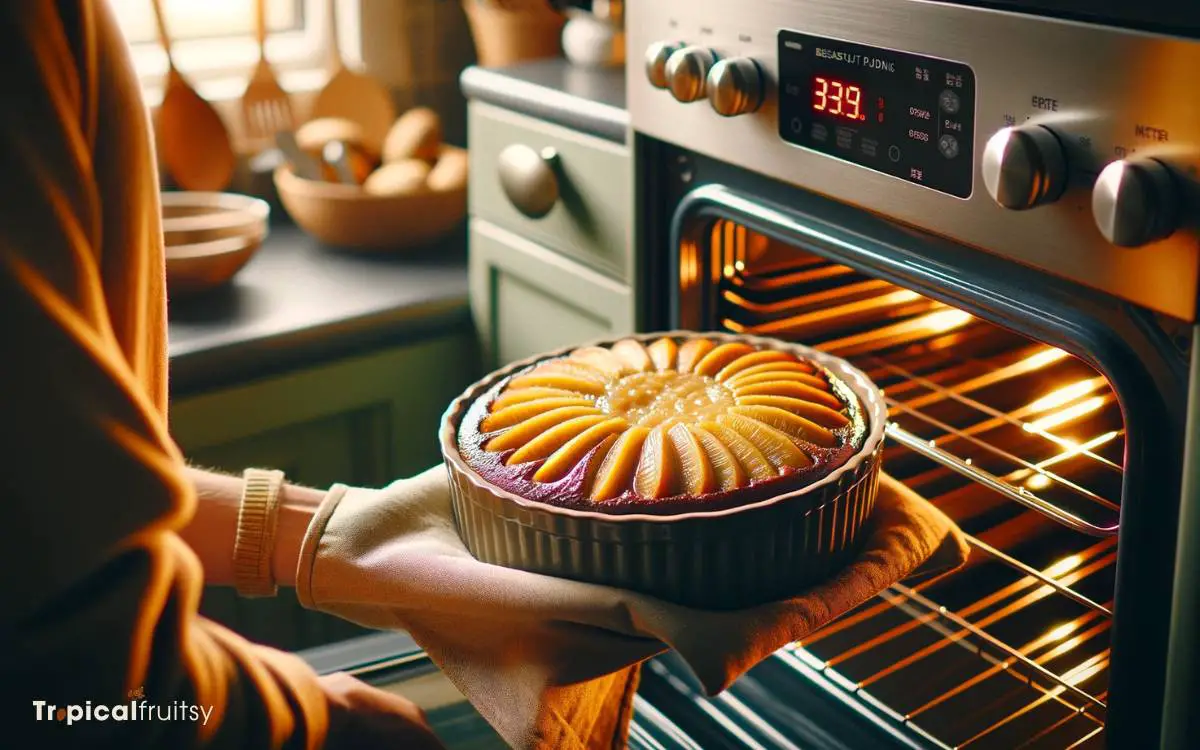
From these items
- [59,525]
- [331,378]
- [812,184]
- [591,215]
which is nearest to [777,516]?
[812,184]

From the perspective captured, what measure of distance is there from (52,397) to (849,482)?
51 cm

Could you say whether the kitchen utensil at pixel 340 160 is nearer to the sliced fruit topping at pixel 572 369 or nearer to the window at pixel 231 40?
the window at pixel 231 40

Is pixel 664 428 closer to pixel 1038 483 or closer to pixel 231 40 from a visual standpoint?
pixel 1038 483

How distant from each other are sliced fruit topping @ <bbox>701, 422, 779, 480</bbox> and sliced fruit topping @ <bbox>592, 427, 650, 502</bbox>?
0.05 metres

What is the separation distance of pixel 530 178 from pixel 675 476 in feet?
2.32

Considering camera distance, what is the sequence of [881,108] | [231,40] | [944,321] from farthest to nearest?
[231,40] → [944,321] → [881,108]

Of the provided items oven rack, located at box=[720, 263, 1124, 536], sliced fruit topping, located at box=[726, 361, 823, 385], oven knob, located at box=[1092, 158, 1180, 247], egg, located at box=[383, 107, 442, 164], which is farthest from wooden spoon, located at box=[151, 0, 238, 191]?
oven knob, located at box=[1092, 158, 1180, 247]

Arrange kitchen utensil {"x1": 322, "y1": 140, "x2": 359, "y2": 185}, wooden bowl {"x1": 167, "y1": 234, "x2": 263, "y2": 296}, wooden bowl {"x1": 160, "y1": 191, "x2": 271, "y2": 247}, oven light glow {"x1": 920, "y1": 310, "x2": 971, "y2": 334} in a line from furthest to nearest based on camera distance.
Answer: kitchen utensil {"x1": 322, "y1": 140, "x2": 359, "y2": 185} < wooden bowl {"x1": 160, "y1": 191, "x2": 271, "y2": 247} < wooden bowl {"x1": 167, "y1": 234, "x2": 263, "y2": 296} < oven light glow {"x1": 920, "y1": 310, "x2": 971, "y2": 334}

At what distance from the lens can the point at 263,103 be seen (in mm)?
2201

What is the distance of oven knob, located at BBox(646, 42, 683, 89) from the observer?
1.16 m

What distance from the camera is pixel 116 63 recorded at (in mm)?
777

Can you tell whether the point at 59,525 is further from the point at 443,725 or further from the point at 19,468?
the point at 443,725

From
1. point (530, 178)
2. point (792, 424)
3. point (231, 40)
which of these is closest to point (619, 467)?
point (792, 424)

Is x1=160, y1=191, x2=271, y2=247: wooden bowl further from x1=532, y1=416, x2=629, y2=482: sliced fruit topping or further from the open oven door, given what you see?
x1=532, y1=416, x2=629, y2=482: sliced fruit topping
